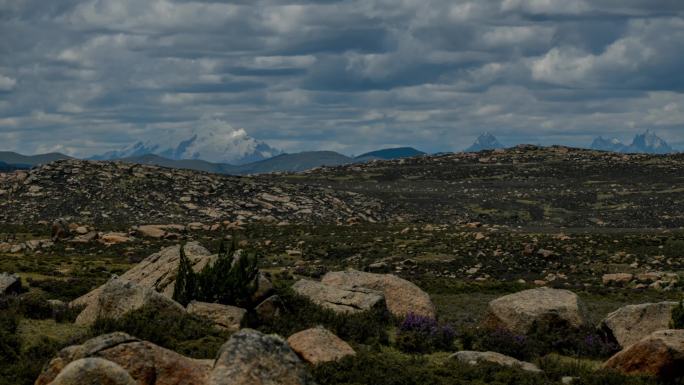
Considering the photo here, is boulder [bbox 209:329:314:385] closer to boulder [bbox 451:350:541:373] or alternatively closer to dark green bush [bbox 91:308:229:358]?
dark green bush [bbox 91:308:229:358]

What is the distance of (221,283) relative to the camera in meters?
25.5

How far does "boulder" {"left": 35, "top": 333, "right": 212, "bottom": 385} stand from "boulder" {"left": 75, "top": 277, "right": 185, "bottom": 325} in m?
6.58

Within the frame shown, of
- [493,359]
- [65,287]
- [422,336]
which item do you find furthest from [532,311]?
[65,287]

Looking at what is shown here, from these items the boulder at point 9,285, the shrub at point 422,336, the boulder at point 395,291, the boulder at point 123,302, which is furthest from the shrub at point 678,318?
Answer: the boulder at point 9,285

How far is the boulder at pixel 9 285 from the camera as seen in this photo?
30408mm

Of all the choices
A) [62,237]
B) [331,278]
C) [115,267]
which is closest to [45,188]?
[62,237]

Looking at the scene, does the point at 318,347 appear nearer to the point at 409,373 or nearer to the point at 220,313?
the point at 409,373

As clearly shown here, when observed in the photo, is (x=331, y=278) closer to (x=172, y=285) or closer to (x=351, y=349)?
(x=172, y=285)

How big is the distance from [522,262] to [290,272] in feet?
67.4

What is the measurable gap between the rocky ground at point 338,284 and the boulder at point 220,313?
0.32 ft

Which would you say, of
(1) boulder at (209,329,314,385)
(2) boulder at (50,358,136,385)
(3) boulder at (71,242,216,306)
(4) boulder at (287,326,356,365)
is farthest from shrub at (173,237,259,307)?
(2) boulder at (50,358,136,385)

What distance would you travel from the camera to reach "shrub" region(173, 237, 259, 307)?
82.1ft

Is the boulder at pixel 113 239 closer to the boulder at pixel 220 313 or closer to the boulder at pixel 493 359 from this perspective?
the boulder at pixel 220 313

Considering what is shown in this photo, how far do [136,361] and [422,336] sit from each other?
12.2 m
